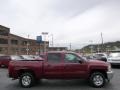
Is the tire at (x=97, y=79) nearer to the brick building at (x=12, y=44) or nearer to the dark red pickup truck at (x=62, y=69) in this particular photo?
the dark red pickup truck at (x=62, y=69)

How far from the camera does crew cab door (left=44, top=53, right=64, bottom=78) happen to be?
11.6 m

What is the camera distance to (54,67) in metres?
11.6

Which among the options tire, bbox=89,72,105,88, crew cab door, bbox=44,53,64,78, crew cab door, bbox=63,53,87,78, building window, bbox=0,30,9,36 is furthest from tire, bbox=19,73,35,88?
building window, bbox=0,30,9,36

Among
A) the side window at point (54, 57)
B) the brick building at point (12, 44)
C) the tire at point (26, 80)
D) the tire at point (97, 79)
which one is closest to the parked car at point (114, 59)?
the tire at point (97, 79)

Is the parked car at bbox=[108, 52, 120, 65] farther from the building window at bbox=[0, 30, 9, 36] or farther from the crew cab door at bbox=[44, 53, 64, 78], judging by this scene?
the building window at bbox=[0, 30, 9, 36]

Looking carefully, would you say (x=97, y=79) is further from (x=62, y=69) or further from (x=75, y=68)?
(x=62, y=69)

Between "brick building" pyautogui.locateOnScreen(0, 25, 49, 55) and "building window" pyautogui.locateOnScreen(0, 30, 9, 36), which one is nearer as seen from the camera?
"brick building" pyautogui.locateOnScreen(0, 25, 49, 55)

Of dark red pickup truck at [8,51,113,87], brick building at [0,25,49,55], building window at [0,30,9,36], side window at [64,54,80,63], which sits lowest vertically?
dark red pickup truck at [8,51,113,87]

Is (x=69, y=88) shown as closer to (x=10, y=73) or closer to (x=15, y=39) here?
(x=10, y=73)

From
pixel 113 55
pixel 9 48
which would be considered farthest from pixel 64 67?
pixel 9 48

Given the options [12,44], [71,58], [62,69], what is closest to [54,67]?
[62,69]

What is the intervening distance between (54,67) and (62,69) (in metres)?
0.41

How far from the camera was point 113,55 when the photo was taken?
23.4 metres

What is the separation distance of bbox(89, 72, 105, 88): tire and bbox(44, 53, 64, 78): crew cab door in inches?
61.8
